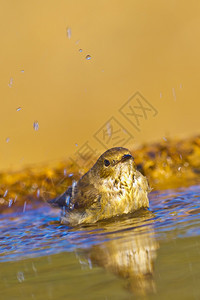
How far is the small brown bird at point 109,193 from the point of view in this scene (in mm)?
6312

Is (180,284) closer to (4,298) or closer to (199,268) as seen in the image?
(199,268)

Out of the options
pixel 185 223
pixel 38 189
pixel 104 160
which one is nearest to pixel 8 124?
pixel 38 189

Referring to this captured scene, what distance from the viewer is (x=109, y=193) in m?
6.41

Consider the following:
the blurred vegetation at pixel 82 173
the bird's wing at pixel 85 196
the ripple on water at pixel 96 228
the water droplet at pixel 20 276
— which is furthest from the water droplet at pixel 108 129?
the water droplet at pixel 20 276

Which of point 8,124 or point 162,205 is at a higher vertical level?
point 8,124

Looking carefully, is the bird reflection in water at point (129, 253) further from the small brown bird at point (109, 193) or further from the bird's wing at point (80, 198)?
the bird's wing at point (80, 198)

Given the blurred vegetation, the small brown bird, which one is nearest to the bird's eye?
the small brown bird

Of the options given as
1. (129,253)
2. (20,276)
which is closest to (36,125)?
(129,253)

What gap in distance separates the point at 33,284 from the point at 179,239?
1.28 metres

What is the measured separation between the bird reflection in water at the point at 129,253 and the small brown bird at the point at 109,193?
535mm

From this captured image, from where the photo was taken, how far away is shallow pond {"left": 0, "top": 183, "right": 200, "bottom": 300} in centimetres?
321

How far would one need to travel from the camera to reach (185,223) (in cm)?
505

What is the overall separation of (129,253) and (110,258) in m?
0.17

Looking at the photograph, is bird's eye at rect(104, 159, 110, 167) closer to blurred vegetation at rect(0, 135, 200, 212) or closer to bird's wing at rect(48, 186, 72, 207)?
bird's wing at rect(48, 186, 72, 207)
